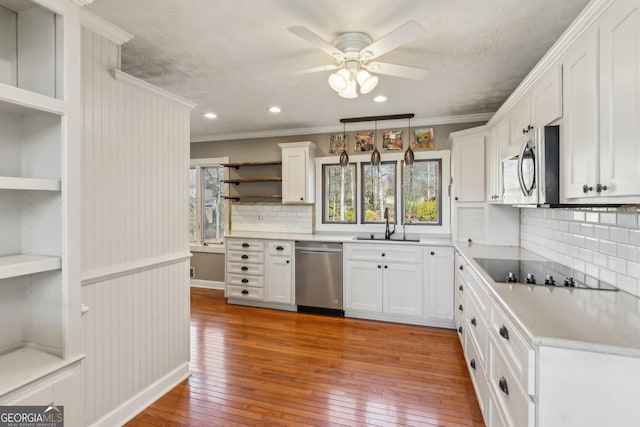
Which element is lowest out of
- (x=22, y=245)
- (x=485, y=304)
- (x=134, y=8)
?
(x=485, y=304)

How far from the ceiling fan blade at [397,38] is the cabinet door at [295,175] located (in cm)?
245

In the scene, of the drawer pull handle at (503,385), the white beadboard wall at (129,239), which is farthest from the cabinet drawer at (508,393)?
the white beadboard wall at (129,239)

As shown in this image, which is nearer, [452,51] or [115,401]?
[115,401]

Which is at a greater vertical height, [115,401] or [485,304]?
[485,304]

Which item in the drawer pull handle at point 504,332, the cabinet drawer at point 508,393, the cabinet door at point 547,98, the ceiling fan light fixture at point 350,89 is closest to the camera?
the cabinet drawer at point 508,393

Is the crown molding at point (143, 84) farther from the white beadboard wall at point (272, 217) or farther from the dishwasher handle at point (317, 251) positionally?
the white beadboard wall at point (272, 217)

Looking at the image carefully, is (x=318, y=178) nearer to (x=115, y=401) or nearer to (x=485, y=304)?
(x=485, y=304)

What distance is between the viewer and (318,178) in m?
4.68

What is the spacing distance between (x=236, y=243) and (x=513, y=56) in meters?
3.62

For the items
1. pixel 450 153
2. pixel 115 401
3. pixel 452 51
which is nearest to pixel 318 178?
pixel 450 153

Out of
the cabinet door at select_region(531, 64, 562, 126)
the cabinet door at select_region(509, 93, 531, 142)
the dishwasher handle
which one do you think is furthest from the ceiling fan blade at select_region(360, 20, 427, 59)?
the dishwasher handle

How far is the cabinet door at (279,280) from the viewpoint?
4.16 metres

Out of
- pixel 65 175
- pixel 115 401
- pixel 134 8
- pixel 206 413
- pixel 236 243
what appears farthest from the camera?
pixel 236 243

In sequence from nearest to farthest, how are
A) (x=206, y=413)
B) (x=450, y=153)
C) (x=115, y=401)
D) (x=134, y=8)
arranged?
(x=134, y=8), (x=115, y=401), (x=206, y=413), (x=450, y=153)
